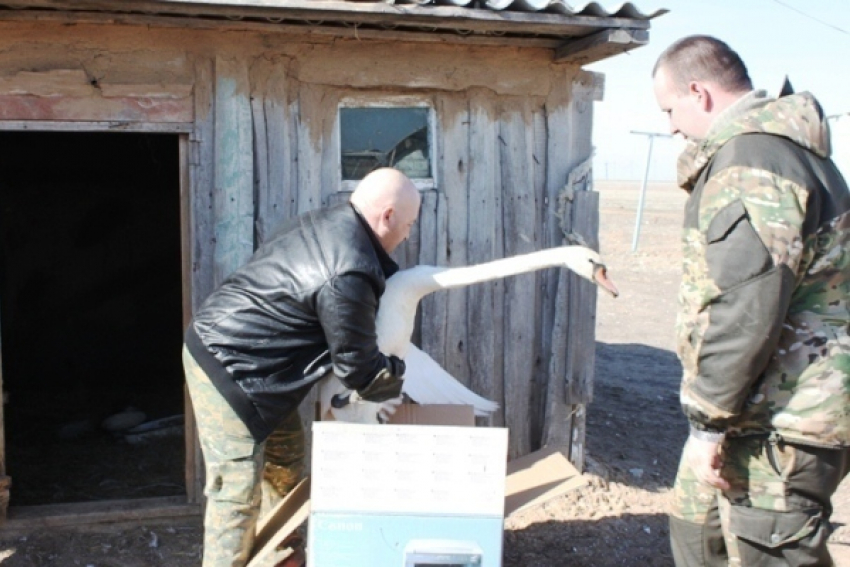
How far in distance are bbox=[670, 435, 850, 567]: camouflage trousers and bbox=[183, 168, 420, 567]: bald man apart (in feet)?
4.35

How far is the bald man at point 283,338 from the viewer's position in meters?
3.36

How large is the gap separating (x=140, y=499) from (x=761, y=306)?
389cm

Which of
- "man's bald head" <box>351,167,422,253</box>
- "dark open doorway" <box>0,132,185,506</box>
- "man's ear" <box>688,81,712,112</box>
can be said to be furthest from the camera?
"dark open doorway" <box>0,132,185,506</box>

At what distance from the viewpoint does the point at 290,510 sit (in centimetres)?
393

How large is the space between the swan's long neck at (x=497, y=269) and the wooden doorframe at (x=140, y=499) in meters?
1.78

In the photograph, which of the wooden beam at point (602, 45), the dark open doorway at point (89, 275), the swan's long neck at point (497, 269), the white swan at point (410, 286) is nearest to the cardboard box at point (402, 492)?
the white swan at point (410, 286)

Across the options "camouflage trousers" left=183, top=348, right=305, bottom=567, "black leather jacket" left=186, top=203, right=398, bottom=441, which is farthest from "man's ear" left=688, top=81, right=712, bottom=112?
"camouflage trousers" left=183, top=348, right=305, bottom=567

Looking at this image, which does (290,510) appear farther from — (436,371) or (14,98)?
(14,98)

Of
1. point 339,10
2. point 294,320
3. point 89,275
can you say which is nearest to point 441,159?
point 339,10

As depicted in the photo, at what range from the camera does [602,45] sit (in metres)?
4.81

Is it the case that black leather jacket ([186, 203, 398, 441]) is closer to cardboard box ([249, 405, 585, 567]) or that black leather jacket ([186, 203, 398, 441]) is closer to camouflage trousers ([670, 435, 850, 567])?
cardboard box ([249, 405, 585, 567])

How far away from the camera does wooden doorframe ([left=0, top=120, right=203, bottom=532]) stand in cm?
467

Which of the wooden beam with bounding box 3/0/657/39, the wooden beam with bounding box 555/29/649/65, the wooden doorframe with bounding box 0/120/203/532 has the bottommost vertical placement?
the wooden doorframe with bounding box 0/120/203/532

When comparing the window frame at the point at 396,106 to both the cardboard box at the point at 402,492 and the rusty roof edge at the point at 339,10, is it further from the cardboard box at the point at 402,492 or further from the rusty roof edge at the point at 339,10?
the cardboard box at the point at 402,492
